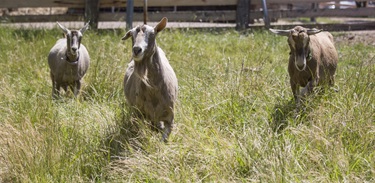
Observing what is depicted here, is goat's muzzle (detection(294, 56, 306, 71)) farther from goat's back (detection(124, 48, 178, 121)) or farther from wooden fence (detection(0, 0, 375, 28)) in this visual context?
wooden fence (detection(0, 0, 375, 28))

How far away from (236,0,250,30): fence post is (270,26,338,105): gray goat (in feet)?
19.2

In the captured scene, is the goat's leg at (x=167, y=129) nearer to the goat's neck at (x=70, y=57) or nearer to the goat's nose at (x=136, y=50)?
the goat's nose at (x=136, y=50)

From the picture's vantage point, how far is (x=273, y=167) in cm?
424

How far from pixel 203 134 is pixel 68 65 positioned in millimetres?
3327

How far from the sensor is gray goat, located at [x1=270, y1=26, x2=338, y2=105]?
19.2ft

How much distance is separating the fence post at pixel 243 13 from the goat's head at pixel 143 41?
7797 mm

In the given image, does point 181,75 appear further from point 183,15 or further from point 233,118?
point 183,15

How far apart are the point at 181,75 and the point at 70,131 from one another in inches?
87.9

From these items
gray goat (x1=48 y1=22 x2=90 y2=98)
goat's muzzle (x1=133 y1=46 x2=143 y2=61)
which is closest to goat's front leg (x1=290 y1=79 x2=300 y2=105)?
goat's muzzle (x1=133 y1=46 x2=143 y2=61)

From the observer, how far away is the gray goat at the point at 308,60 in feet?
19.2

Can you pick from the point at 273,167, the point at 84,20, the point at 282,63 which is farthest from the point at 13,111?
the point at 84,20

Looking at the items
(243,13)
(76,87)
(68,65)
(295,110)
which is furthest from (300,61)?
(243,13)

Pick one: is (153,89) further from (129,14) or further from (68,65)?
(129,14)

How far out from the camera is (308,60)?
20.3ft
